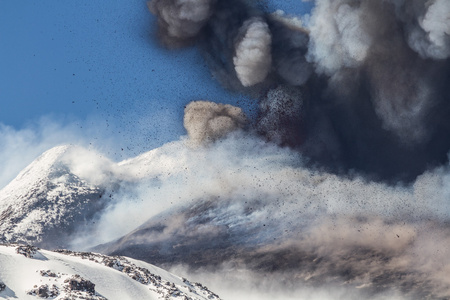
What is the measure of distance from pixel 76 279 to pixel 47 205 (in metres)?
115

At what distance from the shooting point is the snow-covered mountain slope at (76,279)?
58.4 m

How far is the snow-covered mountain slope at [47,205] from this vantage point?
526 feet

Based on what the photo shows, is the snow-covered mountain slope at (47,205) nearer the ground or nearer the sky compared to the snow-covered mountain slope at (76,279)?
nearer the sky

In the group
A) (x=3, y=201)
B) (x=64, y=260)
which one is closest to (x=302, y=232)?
(x=64, y=260)

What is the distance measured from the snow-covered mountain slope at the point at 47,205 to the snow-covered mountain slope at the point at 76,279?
8380cm

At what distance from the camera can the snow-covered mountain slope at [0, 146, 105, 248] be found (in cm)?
16025

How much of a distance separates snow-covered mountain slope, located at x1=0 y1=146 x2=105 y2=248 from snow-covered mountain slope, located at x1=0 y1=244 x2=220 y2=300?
83797mm

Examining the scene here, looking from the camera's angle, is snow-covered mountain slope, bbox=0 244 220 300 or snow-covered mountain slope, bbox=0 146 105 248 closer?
snow-covered mountain slope, bbox=0 244 220 300

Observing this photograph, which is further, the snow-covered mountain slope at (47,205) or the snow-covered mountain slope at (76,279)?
the snow-covered mountain slope at (47,205)

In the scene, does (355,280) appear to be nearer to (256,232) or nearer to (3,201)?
(256,232)

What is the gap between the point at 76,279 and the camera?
62.7 metres

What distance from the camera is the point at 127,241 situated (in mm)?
143750

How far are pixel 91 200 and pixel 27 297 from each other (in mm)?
122921

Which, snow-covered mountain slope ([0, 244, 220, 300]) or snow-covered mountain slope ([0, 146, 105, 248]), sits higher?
snow-covered mountain slope ([0, 146, 105, 248])
